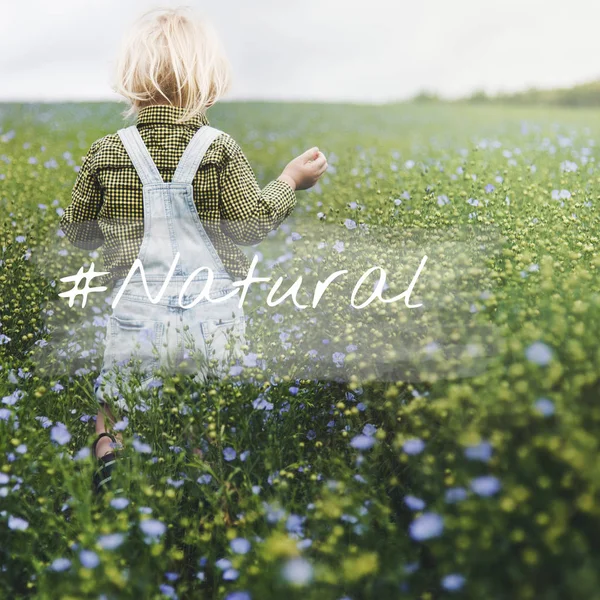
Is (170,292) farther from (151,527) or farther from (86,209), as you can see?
(151,527)

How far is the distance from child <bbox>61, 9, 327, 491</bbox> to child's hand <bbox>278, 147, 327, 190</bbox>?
12 cm

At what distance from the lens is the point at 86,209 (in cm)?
296

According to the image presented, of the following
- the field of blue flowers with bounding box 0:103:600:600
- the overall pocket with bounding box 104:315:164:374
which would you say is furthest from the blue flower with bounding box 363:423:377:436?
the overall pocket with bounding box 104:315:164:374

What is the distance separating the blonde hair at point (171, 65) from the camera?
111 inches

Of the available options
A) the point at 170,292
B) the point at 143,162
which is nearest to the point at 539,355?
the point at 170,292

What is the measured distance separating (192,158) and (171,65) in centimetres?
46

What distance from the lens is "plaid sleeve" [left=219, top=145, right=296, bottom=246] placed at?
111 inches

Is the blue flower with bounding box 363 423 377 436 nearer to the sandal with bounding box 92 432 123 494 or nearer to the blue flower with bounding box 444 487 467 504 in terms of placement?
the blue flower with bounding box 444 487 467 504

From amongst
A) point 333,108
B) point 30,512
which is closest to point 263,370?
point 30,512

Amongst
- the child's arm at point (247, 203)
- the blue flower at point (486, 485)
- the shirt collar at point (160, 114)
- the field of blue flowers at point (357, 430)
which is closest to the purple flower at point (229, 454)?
the field of blue flowers at point (357, 430)

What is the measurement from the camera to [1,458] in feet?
7.55

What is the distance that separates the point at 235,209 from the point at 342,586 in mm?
1602

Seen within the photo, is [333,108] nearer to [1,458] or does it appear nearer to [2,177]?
[2,177]

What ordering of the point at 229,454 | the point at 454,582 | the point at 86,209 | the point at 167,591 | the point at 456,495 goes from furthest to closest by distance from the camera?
the point at 86,209 → the point at 229,454 → the point at 167,591 → the point at 456,495 → the point at 454,582
